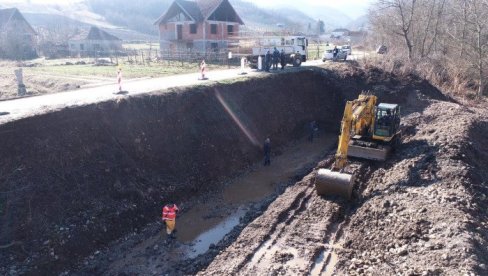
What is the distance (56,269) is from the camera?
33.0ft

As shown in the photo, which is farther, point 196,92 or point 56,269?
point 196,92

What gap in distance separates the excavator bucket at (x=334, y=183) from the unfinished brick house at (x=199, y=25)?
31.2 meters

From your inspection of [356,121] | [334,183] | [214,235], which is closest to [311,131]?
[356,121]

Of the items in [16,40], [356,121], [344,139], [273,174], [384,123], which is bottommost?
[273,174]

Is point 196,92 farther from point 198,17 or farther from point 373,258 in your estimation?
point 198,17

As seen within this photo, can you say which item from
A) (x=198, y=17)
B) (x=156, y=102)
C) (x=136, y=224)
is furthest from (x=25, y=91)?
(x=198, y=17)

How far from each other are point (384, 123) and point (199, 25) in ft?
105

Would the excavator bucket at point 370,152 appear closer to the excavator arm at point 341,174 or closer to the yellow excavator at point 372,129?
the yellow excavator at point 372,129

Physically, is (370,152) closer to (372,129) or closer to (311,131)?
(372,129)

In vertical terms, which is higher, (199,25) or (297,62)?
(199,25)

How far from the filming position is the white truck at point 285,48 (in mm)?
26969

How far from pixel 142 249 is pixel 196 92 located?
8671 millimetres

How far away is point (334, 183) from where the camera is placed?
13531 mm

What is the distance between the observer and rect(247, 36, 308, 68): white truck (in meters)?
27.0
